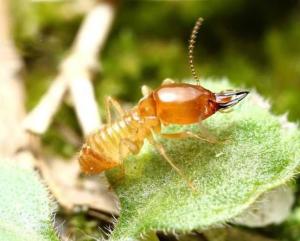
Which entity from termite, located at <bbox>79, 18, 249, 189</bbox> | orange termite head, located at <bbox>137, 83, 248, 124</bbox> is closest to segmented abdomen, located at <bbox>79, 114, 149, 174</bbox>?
termite, located at <bbox>79, 18, 249, 189</bbox>

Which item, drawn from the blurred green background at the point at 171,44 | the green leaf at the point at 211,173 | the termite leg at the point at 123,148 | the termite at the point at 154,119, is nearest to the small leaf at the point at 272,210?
the green leaf at the point at 211,173

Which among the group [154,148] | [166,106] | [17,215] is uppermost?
[166,106]

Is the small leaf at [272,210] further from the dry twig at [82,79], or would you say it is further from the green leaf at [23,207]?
the dry twig at [82,79]

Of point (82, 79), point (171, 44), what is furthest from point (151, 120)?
point (171, 44)

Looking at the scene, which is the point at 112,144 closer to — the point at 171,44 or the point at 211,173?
the point at 211,173

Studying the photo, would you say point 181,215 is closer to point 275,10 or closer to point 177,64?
point 177,64

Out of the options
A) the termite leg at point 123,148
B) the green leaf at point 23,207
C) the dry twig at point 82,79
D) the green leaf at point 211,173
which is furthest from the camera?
the dry twig at point 82,79

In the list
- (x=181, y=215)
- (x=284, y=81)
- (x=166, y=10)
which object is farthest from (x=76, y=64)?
(x=181, y=215)

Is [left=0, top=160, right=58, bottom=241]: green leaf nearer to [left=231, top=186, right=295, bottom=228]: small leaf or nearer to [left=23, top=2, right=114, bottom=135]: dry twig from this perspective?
[left=23, top=2, right=114, bottom=135]: dry twig
